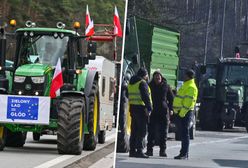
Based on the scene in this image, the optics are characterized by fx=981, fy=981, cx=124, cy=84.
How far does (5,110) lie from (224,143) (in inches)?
464

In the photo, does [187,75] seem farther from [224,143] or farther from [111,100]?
[111,100]

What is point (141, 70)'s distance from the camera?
151 inches

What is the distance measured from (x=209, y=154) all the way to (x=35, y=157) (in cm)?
1091

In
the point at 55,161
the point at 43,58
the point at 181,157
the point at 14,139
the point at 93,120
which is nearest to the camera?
the point at 181,157

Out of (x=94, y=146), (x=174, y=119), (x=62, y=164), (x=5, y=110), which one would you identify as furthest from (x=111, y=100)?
(x=174, y=119)

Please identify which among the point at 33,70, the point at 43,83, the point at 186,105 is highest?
the point at 33,70

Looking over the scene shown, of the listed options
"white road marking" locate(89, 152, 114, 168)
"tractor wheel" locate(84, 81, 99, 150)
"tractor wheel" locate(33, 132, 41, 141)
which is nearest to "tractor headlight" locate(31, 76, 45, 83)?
"tractor wheel" locate(84, 81, 99, 150)

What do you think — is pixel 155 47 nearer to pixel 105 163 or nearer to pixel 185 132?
pixel 185 132

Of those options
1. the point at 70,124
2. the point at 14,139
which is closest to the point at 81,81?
the point at 70,124

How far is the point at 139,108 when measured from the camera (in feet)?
13.0

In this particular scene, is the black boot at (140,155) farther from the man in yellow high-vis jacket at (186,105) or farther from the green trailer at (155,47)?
the green trailer at (155,47)

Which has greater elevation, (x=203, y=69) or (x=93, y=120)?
(x=203, y=69)

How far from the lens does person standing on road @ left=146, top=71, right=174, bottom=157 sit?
392 centimetres

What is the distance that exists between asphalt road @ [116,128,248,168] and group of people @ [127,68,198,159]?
0.03 metres
